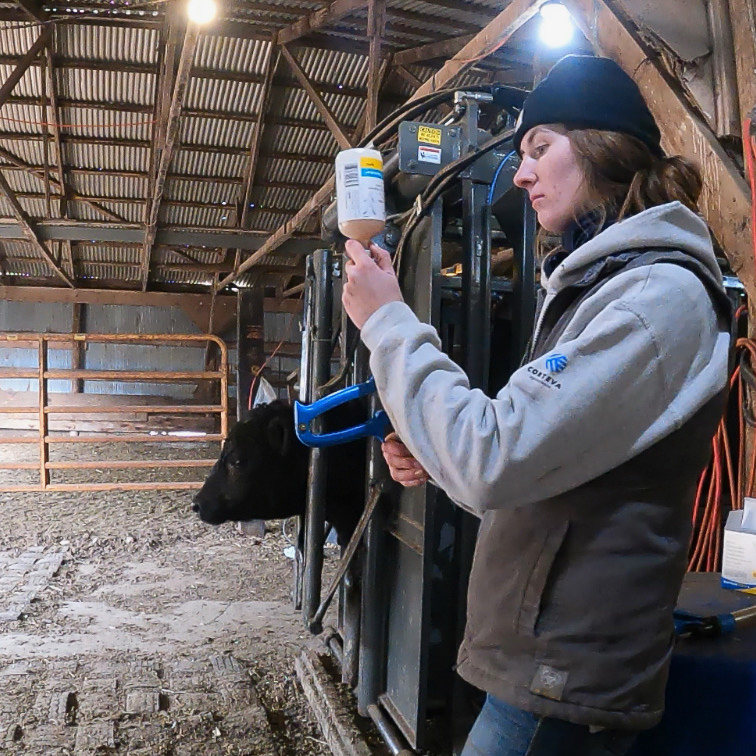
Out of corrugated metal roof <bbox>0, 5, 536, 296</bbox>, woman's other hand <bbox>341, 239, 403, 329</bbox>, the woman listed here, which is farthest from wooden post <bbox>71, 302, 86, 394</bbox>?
the woman

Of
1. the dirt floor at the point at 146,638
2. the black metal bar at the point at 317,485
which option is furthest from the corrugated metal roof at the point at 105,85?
the black metal bar at the point at 317,485

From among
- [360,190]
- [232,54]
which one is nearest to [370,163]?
[360,190]

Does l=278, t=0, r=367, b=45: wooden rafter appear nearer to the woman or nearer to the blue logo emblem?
the woman

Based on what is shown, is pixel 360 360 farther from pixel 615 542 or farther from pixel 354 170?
pixel 615 542

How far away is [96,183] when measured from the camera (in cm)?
973

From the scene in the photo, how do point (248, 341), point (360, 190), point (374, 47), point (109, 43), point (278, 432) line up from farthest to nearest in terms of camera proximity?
point (248, 341) → point (109, 43) → point (374, 47) → point (278, 432) → point (360, 190)

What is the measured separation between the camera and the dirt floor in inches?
104

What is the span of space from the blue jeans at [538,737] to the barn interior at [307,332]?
0.26 metres

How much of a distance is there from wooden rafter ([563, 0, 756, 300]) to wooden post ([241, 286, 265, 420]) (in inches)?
212

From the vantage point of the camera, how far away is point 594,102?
102 cm

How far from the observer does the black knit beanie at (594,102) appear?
1017 millimetres

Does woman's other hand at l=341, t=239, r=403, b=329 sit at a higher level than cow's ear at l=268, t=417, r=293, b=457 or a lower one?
higher

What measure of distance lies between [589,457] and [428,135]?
5.36 feet

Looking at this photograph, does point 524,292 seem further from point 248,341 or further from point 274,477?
point 248,341
